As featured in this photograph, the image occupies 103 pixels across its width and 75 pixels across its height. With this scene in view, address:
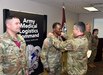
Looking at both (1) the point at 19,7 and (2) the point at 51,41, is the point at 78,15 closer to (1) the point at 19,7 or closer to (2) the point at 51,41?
(1) the point at 19,7

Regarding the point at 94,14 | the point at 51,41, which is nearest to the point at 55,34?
the point at 51,41

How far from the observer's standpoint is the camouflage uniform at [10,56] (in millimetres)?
2662

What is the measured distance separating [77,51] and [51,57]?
2.85ft

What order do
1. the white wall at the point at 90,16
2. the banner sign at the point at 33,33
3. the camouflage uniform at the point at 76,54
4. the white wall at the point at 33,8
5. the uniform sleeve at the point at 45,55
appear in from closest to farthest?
the camouflage uniform at the point at 76,54, the uniform sleeve at the point at 45,55, the white wall at the point at 33,8, the banner sign at the point at 33,33, the white wall at the point at 90,16

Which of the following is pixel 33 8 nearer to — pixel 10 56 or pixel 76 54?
pixel 76 54

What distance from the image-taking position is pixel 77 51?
3.25 meters

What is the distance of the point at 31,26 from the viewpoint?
5492 millimetres

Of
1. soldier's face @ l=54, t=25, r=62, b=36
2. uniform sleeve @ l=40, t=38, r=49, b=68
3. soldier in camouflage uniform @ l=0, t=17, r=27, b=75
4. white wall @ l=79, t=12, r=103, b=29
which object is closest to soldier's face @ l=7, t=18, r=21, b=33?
soldier in camouflage uniform @ l=0, t=17, r=27, b=75

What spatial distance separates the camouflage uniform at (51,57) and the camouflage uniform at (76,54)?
22.6 inches

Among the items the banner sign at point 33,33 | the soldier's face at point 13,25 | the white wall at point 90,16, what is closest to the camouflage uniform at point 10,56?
the soldier's face at point 13,25

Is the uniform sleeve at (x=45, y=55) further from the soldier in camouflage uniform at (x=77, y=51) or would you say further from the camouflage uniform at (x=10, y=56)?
the camouflage uniform at (x=10, y=56)

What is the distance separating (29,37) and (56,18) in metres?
2.33

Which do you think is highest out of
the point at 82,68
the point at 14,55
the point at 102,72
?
the point at 14,55

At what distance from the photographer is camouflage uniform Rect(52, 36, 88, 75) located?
3.24m
